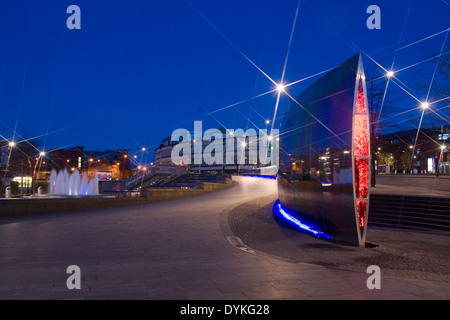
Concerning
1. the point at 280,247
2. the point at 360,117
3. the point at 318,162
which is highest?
the point at 360,117

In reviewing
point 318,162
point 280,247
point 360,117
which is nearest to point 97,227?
point 280,247

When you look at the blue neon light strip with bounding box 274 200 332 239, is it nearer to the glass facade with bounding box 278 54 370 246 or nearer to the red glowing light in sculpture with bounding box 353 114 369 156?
the glass facade with bounding box 278 54 370 246

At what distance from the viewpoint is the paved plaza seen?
5.21 meters

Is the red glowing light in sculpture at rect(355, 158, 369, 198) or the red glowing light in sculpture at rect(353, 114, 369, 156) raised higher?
the red glowing light in sculpture at rect(353, 114, 369, 156)

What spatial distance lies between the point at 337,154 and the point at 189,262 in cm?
473

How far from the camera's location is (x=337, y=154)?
9.54 m

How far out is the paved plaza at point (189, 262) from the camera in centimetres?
521

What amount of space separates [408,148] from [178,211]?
81.5m

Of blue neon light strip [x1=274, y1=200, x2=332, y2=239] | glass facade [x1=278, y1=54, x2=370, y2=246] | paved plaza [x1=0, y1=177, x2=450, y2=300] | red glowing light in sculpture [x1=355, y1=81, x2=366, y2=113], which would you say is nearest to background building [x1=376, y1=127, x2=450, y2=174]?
blue neon light strip [x1=274, y1=200, x2=332, y2=239]

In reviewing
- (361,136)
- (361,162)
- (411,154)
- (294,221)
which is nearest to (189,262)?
(361,162)

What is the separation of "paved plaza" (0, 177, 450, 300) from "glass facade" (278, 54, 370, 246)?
0.73m
